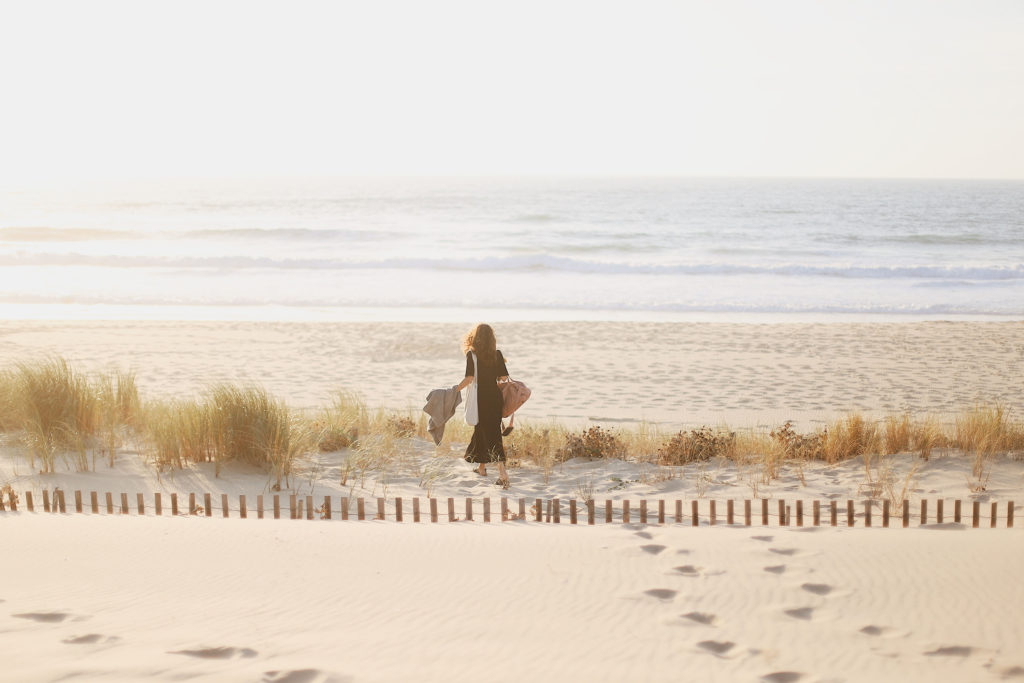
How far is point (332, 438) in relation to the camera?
28.5ft

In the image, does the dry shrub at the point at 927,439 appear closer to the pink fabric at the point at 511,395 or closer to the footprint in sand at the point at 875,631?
the pink fabric at the point at 511,395

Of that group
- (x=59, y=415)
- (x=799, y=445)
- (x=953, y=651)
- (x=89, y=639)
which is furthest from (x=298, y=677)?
(x=799, y=445)

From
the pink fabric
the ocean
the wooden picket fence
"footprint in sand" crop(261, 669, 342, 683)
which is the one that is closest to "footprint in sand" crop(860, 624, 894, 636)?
the wooden picket fence

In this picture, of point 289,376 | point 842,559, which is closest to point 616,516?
point 842,559

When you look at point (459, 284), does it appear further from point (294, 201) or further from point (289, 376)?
point (294, 201)

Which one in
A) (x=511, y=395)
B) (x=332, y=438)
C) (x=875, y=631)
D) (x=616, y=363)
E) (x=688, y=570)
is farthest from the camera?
(x=616, y=363)

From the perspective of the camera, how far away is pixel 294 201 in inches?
2616

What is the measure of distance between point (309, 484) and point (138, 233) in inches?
1586

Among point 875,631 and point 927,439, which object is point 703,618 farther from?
point 927,439

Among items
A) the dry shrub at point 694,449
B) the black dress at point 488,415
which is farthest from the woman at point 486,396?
the dry shrub at point 694,449

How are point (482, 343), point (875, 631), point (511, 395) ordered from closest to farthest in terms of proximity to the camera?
point (875, 631)
point (482, 343)
point (511, 395)

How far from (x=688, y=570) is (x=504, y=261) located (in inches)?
1126

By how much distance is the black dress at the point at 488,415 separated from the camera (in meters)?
7.83

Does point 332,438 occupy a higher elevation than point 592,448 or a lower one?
higher
